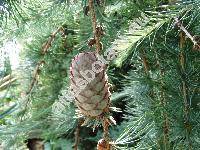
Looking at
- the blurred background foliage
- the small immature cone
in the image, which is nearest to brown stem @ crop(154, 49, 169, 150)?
the blurred background foliage

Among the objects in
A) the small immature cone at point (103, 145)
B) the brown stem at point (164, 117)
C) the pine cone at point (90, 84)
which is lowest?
the brown stem at point (164, 117)

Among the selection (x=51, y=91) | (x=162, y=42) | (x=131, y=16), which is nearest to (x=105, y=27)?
(x=131, y=16)

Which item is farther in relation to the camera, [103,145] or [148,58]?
[148,58]

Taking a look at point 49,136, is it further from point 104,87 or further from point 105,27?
point 104,87

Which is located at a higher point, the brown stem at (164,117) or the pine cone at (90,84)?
the pine cone at (90,84)

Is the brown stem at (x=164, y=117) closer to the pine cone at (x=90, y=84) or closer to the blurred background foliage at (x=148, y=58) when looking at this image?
the blurred background foliage at (x=148, y=58)

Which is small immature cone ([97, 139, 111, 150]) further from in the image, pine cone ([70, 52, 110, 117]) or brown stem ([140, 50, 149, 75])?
brown stem ([140, 50, 149, 75])

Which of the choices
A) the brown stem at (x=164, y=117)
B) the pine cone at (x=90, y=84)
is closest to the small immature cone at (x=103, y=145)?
the pine cone at (x=90, y=84)

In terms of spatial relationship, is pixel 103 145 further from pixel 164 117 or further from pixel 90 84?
pixel 164 117

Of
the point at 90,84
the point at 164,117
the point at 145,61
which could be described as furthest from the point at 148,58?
the point at 90,84
